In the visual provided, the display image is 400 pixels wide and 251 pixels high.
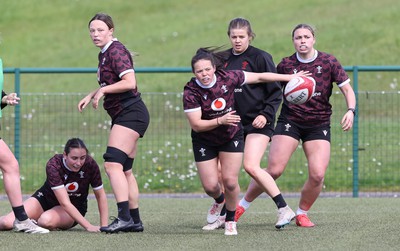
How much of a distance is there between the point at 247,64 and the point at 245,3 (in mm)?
27704

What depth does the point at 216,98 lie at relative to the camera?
354 inches

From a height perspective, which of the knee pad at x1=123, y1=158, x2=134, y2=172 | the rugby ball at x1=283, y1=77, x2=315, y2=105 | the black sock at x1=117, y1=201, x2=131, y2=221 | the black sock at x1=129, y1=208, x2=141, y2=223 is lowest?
the black sock at x1=129, y1=208, x2=141, y2=223

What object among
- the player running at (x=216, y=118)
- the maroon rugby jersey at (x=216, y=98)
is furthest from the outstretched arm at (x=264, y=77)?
the maroon rugby jersey at (x=216, y=98)

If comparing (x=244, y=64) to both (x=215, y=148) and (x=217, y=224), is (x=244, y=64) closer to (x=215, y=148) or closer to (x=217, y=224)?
(x=215, y=148)

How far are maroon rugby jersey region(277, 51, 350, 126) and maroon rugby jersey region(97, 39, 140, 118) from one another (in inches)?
59.4

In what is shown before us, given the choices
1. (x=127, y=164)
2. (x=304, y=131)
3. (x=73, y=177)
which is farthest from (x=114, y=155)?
(x=304, y=131)

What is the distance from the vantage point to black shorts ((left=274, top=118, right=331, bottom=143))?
389 inches

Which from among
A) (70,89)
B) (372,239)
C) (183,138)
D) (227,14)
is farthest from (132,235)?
(227,14)

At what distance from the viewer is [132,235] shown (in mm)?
9094

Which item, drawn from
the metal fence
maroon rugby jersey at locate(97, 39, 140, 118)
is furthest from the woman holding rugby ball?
the metal fence

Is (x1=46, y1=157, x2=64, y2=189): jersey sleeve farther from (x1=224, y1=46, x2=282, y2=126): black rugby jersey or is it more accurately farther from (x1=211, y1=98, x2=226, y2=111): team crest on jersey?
(x1=224, y1=46, x2=282, y2=126): black rugby jersey

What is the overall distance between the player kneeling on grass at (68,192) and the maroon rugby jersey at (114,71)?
46cm

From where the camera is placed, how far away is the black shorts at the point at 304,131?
988 centimetres

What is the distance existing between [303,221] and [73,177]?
214 cm
